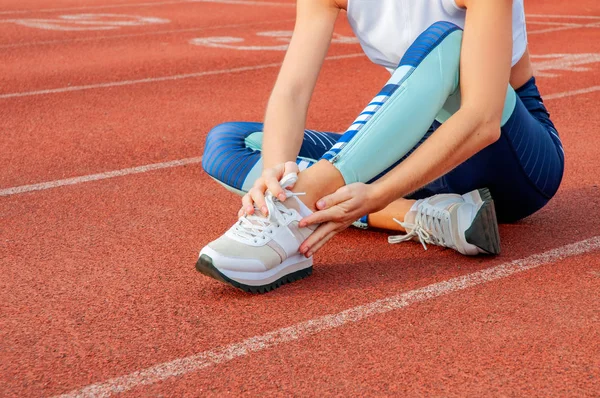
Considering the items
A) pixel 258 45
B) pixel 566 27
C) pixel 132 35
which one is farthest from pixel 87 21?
pixel 566 27

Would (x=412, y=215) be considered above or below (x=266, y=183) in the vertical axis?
below

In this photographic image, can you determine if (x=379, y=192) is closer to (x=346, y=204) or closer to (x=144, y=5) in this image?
(x=346, y=204)

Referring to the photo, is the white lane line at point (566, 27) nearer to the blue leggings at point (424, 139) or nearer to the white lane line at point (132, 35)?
the white lane line at point (132, 35)

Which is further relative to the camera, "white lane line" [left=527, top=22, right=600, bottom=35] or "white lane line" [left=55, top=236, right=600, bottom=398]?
"white lane line" [left=527, top=22, right=600, bottom=35]

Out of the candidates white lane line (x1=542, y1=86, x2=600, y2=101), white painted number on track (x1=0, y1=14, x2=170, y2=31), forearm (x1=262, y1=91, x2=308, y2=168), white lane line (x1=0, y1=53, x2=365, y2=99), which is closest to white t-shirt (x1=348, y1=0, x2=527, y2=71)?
forearm (x1=262, y1=91, x2=308, y2=168)

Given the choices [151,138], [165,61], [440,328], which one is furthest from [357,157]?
[165,61]

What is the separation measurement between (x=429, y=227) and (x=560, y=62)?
511 centimetres

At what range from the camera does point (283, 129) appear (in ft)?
9.84

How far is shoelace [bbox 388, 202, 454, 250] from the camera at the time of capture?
10.4 feet

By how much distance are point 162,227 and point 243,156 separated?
0.57 meters

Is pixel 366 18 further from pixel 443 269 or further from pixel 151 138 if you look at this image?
pixel 151 138

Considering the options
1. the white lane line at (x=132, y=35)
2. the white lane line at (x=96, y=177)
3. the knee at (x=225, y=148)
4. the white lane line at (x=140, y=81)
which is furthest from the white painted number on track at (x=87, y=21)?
the knee at (x=225, y=148)

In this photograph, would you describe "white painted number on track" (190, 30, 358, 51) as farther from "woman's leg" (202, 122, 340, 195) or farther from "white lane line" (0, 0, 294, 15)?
"woman's leg" (202, 122, 340, 195)

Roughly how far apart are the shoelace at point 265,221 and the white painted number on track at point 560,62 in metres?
4.98
